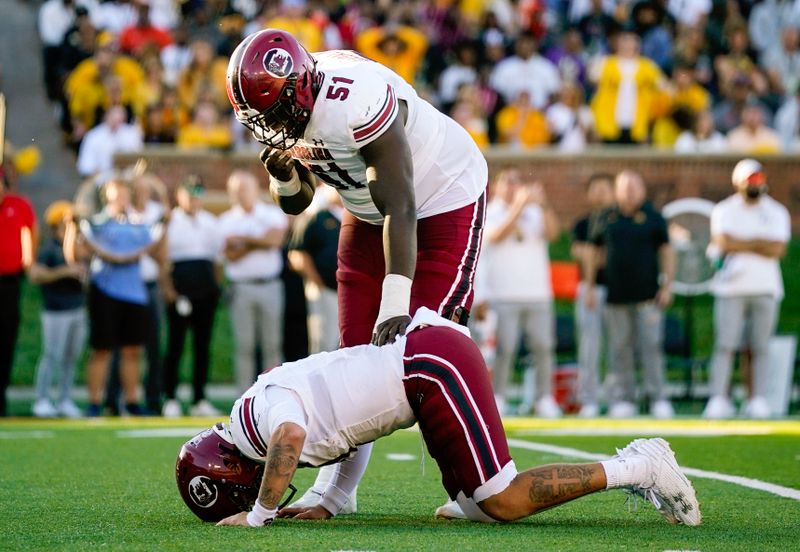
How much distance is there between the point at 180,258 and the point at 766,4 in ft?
36.2

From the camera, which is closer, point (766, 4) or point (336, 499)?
point (336, 499)

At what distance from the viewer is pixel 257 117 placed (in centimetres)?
534

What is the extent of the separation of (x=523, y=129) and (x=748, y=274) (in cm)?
572

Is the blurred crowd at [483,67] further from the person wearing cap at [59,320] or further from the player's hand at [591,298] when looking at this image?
the player's hand at [591,298]

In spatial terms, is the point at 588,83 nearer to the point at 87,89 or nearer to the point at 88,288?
the point at 87,89

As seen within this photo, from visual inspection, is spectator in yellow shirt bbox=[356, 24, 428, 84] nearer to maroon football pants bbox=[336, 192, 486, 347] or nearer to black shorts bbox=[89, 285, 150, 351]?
black shorts bbox=[89, 285, 150, 351]

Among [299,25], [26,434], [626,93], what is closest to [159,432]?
[26,434]

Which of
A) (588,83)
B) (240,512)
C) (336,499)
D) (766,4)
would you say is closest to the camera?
(240,512)

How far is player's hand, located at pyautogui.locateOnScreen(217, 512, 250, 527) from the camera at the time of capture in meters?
4.99

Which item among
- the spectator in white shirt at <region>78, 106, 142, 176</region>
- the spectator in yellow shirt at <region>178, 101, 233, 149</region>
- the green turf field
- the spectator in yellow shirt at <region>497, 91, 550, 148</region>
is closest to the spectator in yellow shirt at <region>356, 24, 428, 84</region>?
the spectator in yellow shirt at <region>497, 91, 550, 148</region>

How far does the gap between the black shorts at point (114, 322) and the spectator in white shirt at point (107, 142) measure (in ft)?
14.9

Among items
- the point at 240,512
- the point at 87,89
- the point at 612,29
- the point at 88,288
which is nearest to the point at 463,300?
the point at 240,512

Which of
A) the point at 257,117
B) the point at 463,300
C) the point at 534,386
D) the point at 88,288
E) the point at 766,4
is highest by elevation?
the point at 766,4

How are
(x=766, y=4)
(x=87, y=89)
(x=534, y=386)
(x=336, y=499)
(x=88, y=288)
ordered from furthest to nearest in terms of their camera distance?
(x=766, y=4) → (x=87, y=89) → (x=534, y=386) → (x=88, y=288) → (x=336, y=499)
